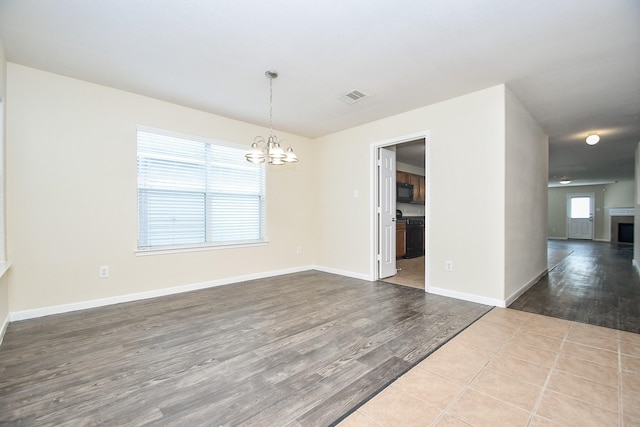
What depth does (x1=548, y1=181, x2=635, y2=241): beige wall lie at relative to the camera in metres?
10.7

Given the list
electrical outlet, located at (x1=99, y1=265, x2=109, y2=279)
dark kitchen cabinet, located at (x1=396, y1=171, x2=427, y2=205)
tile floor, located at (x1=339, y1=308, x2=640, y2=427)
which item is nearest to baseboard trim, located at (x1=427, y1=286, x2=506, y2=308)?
tile floor, located at (x1=339, y1=308, x2=640, y2=427)

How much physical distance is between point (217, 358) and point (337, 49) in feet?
8.86

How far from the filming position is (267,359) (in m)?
2.04

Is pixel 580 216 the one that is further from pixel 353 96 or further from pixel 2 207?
pixel 2 207

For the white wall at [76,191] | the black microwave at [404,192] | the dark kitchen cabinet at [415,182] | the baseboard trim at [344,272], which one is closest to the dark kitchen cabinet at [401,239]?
the black microwave at [404,192]

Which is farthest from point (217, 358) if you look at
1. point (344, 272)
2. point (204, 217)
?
point (344, 272)

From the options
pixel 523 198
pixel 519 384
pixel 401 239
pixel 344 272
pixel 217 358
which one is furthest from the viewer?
pixel 401 239

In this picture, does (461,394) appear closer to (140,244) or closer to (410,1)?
(410,1)

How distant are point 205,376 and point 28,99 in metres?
3.27

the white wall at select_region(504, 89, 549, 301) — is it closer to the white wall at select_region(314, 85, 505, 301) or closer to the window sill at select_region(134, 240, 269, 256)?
the white wall at select_region(314, 85, 505, 301)

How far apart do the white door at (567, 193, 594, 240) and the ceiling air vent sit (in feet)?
43.5

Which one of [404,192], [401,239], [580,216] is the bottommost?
[401,239]

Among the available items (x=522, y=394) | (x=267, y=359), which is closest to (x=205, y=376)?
(x=267, y=359)

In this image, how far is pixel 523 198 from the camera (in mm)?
3748
